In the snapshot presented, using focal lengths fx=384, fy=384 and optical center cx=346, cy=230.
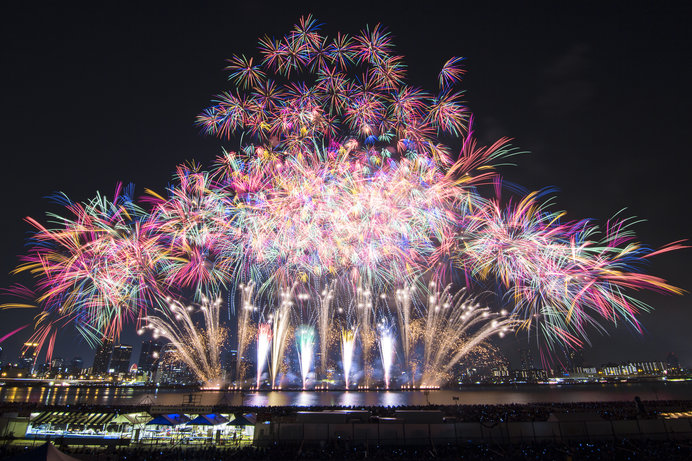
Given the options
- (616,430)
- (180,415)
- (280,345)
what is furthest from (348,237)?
(280,345)

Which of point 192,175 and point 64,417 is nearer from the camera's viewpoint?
point 64,417

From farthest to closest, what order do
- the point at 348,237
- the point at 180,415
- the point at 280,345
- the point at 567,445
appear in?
the point at 280,345, the point at 348,237, the point at 180,415, the point at 567,445

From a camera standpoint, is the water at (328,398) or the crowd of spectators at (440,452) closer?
the crowd of spectators at (440,452)

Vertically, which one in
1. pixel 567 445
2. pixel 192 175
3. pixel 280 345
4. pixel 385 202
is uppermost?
pixel 192 175

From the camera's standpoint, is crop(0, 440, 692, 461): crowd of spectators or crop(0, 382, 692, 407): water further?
crop(0, 382, 692, 407): water

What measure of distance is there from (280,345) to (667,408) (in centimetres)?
4163

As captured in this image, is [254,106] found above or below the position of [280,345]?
above

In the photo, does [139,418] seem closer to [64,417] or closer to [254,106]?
[64,417]

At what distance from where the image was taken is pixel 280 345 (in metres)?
52.9

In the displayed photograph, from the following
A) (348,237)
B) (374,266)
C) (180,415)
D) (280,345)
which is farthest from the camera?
(280,345)

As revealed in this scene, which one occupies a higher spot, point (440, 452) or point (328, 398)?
point (328, 398)

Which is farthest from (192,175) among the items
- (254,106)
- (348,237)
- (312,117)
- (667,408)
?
(667,408)

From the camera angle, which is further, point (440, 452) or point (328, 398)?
point (328, 398)

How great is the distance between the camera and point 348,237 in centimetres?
3030
